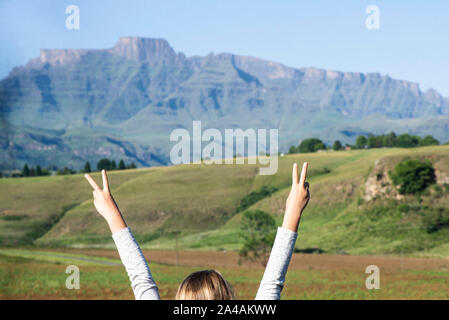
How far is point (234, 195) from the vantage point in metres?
138

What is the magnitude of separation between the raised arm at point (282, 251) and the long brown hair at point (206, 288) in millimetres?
282

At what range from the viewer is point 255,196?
134 meters

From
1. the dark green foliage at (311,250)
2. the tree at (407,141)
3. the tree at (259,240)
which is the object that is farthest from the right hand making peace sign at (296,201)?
the tree at (407,141)

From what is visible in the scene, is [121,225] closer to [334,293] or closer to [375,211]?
[334,293]

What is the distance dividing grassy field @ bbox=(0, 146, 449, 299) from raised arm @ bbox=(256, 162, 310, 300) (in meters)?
37.4

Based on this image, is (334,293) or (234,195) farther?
(234,195)

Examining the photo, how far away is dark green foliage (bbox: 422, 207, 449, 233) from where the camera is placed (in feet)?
270

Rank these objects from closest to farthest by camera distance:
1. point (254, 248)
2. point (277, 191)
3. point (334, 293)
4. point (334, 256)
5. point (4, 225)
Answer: point (334, 293)
point (254, 248)
point (334, 256)
point (4, 225)
point (277, 191)

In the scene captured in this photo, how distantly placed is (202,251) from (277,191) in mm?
47709

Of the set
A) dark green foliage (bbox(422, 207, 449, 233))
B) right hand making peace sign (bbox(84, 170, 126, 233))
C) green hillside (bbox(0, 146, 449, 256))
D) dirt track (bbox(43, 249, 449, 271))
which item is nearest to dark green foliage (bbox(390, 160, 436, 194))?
green hillside (bbox(0, 146, 449, 256))

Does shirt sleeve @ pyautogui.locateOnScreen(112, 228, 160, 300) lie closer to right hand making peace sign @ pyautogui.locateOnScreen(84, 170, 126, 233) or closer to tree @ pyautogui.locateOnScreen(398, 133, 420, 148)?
right hand making peace sign @ pyautogui.locateOnScreen(84, 170, 126, 233)

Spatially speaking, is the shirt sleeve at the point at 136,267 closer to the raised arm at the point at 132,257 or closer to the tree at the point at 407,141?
the raised arm at the point at 132,257
